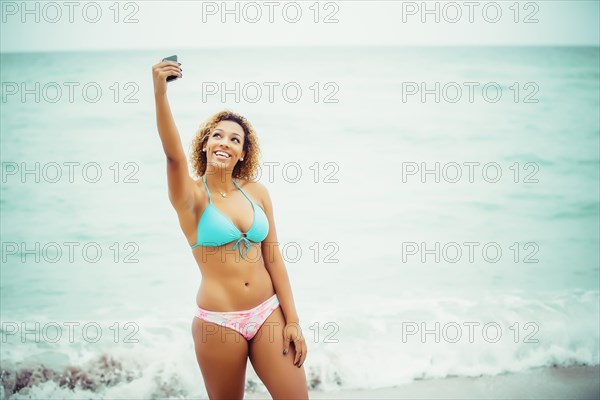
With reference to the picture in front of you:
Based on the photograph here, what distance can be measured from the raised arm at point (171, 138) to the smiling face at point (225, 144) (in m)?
0.22

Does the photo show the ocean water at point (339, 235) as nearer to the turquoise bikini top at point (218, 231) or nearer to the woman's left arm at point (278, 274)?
the woman's left arm at point (278, 274)

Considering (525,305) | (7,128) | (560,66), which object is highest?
(560,66)

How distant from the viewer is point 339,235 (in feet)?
24.9

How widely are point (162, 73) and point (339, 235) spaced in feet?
18.5

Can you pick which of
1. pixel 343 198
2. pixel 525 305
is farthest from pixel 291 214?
pixel 525 305

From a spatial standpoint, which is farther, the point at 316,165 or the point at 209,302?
the point at 316,165

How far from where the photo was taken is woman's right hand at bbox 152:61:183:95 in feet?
6.84

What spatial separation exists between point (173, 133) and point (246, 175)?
60 cm

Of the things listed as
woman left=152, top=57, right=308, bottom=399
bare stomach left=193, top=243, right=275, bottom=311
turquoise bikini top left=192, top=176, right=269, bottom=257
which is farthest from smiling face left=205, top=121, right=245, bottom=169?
bare stomach left=193, top=243, right=275, bottom=311

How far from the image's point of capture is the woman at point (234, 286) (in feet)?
7.57

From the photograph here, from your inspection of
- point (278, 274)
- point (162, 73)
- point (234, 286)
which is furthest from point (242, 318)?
point (162, 73)

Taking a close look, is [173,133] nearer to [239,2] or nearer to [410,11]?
[239,2]

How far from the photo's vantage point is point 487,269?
641cm

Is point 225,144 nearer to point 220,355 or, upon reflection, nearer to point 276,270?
point 276,270
